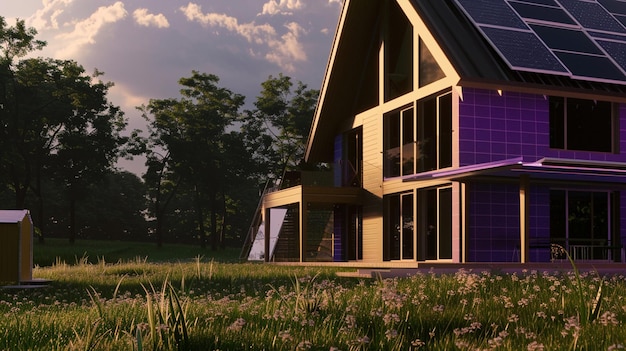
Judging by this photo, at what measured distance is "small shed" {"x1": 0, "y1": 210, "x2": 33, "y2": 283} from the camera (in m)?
17.4

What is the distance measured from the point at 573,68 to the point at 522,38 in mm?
1547

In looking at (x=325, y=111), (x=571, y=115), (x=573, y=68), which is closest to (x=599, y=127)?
(x=571, y=115)

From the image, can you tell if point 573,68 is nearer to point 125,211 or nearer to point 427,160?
point 427,160

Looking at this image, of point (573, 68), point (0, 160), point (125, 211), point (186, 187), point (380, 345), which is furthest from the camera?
point (125, 211)

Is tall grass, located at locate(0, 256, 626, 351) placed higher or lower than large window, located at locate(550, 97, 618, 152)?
lower

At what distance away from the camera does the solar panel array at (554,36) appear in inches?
788

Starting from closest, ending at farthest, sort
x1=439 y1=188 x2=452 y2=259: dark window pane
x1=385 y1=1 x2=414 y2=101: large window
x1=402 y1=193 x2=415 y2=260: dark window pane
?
1. x1=439 y1=188 x2=452 y2=259: dark window pane
2. x1=402 y1=193 x2=415 y2=260: dark window pane
3. x1=385 y1=1 x2=414 y2=101: large window

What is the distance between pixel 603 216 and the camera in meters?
21.5

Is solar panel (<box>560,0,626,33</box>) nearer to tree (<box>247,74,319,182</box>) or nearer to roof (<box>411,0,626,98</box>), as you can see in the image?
roof (<box>411,0,626,98</box>)

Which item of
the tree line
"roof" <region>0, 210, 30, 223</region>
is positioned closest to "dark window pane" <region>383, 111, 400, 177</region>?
"roof" <region>0, 210, 30, 223</region>

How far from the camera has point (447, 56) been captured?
19734 millimetres

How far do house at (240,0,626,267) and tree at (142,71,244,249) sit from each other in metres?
31.4

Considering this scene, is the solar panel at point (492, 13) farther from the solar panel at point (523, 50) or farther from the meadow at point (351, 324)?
the meadow at point (351, 324)

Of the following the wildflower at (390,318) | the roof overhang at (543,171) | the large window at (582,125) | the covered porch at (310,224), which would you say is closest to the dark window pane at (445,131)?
the roof overhang at (543,171)
